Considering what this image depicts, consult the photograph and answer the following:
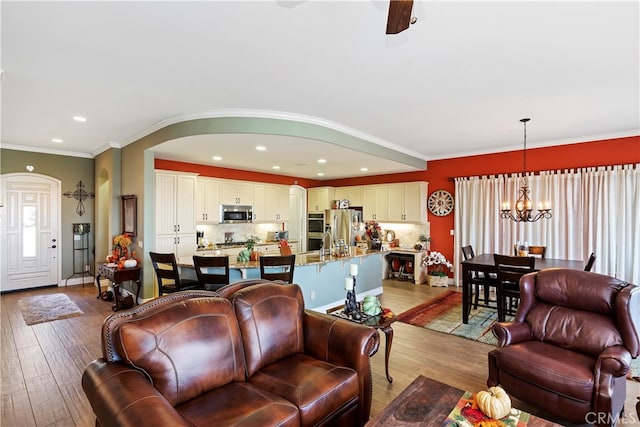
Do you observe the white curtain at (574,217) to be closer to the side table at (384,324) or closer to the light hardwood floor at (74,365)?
the light hardwood floor at (74,365)

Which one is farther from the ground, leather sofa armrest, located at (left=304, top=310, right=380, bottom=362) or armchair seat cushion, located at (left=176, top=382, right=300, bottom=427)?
leather sofa armrest, located at (left=304, top=310, right=380, bottom=362)

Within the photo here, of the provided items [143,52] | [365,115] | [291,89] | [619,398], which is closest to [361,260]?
[365,115]

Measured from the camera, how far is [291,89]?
332 cm

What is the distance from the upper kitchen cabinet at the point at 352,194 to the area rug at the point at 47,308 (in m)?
6.06

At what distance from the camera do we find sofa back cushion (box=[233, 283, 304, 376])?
2199mm

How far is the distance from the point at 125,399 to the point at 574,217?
654 cm

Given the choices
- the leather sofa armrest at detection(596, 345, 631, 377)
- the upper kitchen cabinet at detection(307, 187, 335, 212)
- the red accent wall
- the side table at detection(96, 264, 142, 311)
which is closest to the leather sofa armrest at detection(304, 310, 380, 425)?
the leather sofa armrest at detection(596, 345, 631, 377)

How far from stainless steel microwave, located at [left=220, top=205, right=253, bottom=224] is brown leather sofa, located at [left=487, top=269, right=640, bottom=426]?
559cm

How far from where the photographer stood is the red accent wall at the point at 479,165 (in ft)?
16.5

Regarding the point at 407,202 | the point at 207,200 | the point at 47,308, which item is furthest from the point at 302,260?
the point at 47,308

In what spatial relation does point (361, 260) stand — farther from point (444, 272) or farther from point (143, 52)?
point (143, 52)

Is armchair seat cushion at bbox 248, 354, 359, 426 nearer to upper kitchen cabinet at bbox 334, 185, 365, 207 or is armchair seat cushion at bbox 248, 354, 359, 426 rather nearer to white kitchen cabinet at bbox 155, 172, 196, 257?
white kitchen cabinet at bbox 155, 172, 196, 257

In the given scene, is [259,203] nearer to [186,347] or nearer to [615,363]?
[186,347]

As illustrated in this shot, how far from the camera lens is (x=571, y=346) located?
249 cm
